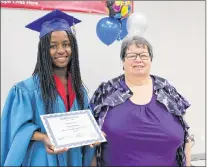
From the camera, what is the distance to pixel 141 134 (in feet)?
5.24

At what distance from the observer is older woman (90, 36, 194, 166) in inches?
63.2

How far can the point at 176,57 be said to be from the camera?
2484 millimetres

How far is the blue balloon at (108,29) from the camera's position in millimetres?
A: 1934

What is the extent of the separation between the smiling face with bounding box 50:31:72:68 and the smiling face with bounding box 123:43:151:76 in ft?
1.28

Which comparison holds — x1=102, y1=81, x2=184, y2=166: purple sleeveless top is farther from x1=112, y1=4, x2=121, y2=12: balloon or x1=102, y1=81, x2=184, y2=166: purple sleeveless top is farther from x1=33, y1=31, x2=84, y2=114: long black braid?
x1=112, y1=4, x2=121, y2=12: balloon

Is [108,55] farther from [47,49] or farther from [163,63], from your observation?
[47,49]

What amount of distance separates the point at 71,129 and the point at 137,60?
0.59m

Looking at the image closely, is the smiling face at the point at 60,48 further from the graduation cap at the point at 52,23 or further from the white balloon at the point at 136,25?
the white balloon at the point at 136,25

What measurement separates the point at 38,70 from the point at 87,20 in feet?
2.63

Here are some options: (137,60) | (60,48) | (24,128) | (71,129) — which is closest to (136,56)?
(137,60)

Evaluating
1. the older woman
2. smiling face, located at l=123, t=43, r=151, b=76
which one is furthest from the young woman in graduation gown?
smiling face, located at l=123, t=43, r=151, b=76

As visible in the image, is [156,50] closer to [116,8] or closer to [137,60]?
[116,8]

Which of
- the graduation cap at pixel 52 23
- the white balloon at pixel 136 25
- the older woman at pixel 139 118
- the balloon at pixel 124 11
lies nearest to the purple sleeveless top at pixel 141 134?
the older woman at pixel 139 118

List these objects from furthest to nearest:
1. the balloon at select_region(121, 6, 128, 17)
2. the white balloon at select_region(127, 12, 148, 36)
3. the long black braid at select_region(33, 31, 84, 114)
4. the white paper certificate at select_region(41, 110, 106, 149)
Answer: the balloon at select_region(121, 6, 128, 17) < the white balloon at select_region(127, 12, 148, 36) < the long black braid at select_region(33, 31, 84, 114) < the white paper certificate at select_region(41, 110, 106, 149)
